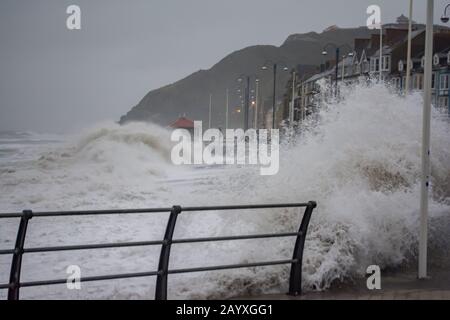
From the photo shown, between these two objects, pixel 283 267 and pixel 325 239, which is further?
pixel 325 239

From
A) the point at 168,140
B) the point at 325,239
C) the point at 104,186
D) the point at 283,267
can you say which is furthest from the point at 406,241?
the point at 168,140

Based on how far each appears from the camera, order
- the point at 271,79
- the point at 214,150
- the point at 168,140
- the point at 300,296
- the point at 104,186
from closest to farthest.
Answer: the point at 300,296, the point at 104,186, the point at 168,140, the point at 214,150, the point at 271,79

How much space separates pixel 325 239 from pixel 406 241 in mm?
1422

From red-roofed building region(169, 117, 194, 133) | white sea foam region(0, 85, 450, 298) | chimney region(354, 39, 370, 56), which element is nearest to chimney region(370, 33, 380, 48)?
chimney region(354, 39, 370, 56)

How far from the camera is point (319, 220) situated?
8.61 meters

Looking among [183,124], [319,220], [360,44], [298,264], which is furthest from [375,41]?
[298,264]

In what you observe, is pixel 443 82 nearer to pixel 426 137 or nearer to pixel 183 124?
pixel 183 124

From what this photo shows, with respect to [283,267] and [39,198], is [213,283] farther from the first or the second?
[39,198]

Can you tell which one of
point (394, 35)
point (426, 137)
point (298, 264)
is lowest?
point (298, 264)

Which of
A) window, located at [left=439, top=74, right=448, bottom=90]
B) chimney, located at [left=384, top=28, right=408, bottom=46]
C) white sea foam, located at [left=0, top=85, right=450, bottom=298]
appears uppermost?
chimney, located at [left=384, top=28, right=408, bottom=46]

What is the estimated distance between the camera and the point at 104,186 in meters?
26.9

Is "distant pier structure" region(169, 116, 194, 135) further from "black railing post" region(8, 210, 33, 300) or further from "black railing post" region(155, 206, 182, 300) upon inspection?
"black railing post" region(8, 210, 33, 300)

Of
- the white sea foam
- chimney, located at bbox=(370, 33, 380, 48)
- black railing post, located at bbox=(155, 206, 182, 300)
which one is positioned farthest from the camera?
chimney, located at bbox=(370, 33, 380, 48)

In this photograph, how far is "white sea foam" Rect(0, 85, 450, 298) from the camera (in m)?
7.75
